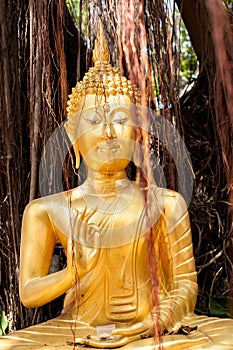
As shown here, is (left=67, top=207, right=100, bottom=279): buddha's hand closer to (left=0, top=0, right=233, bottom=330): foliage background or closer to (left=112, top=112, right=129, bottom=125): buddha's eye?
(left=0, top=0, right=233, bottom=330): foliage background

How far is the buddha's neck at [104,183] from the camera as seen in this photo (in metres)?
2.76

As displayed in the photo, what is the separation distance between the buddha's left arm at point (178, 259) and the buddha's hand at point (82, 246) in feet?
0.76

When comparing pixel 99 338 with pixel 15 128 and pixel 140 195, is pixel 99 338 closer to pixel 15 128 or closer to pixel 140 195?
pixel 140 195

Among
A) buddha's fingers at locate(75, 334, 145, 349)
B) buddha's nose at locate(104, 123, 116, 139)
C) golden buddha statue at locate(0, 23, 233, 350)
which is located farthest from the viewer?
buddha's nose at locate(104, 123, 116, 139)

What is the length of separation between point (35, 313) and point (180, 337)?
2.68ft

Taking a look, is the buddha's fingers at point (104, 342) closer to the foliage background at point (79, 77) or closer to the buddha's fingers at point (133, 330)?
the buddha's fingers at point (133, 330)

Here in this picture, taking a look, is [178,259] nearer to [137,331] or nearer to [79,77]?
[137,331]

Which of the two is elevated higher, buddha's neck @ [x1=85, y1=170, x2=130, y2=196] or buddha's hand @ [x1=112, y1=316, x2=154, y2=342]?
buddha's neck @ [x1=85, y1=170, x2=130, y2=196]

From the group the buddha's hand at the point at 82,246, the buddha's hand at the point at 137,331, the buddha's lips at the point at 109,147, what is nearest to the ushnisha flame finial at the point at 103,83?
the buddha's lips at the point at 109,147

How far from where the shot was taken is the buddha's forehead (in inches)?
107

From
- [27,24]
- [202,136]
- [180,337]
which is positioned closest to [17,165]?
[27,24]

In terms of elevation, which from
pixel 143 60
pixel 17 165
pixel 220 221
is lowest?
pixel 220 221

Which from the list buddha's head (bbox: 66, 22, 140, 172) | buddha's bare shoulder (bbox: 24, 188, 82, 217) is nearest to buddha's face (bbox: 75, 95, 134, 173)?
buddha's head (bbox: 66, 22, 140, 172)

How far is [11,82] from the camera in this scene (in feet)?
10.4
